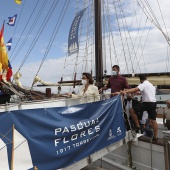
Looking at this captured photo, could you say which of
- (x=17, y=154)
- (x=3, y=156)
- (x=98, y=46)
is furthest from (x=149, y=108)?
(x=98, y=46)

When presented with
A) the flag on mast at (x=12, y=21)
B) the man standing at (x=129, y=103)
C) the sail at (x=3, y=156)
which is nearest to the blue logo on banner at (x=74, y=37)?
the man standing at (x=129, y=103)

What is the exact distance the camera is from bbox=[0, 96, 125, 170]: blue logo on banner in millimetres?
3031

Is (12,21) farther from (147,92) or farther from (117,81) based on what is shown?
(147,92)

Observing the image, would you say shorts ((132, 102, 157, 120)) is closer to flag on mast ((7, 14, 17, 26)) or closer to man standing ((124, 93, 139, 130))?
man standing ((124, 93, 139, 130))

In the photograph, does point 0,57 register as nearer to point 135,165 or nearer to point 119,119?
point 119,119

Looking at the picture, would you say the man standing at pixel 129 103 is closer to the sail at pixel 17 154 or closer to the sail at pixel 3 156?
the sail at pixel 17 154

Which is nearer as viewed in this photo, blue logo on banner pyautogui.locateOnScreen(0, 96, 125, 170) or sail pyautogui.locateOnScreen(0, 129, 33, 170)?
sail pyautogui.locateOnScreen(0, 129, 33, 170)

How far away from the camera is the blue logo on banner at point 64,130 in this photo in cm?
303

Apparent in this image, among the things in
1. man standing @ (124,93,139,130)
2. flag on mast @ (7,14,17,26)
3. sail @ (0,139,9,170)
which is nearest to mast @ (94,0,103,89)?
man standing @ (124,93,139,130)

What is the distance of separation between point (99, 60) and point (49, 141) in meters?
5.02

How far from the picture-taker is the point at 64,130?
352 cm

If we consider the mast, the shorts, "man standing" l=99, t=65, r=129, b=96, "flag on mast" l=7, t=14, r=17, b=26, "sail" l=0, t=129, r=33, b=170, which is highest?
"flag on mast" l=7, t=14, r=17, b=26

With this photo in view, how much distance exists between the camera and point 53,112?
343cm

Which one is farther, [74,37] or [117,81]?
[74,37]
